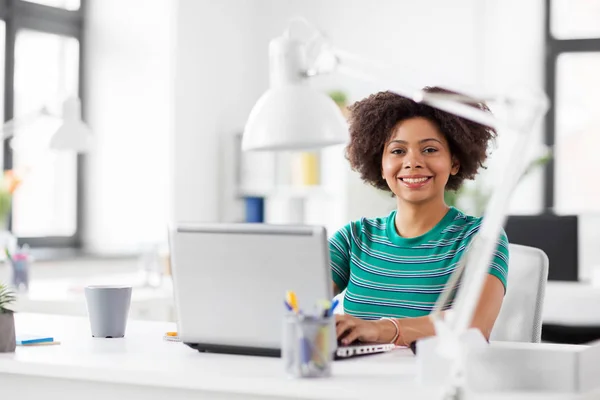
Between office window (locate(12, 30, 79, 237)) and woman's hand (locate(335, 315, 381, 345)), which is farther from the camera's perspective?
office window (locate(12, 30, 79, 237))

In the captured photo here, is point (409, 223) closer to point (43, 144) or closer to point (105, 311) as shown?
point (105, 311)

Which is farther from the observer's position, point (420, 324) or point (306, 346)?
point (420, 324)

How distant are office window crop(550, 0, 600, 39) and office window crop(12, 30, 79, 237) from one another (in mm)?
2725

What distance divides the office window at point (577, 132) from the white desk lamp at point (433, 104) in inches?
165

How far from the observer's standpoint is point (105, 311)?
205 centimetres

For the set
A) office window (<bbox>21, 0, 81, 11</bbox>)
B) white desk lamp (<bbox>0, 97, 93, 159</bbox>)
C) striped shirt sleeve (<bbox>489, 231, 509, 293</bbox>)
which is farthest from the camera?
office window (<bbox>21, 0, 81, 11</bbox>)

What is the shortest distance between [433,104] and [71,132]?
1.91 metres


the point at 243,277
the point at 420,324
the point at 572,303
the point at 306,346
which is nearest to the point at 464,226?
the point at 420,324

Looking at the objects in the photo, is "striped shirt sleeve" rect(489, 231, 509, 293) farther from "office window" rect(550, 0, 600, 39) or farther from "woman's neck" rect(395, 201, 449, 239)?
"office window" rect(550, 0, 600, 39)

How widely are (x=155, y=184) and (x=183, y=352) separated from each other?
3.84 meters

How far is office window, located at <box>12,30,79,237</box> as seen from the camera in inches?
205

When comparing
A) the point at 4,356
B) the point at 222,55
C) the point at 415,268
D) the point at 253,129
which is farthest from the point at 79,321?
the point at 222,55

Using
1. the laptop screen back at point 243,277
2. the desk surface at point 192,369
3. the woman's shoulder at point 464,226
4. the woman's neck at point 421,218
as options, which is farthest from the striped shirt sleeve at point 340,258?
the laptop screen back at point 243,277

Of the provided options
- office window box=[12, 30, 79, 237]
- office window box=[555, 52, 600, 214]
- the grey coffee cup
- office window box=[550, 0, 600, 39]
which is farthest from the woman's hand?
office window box=[550, 0, 600, 39]
